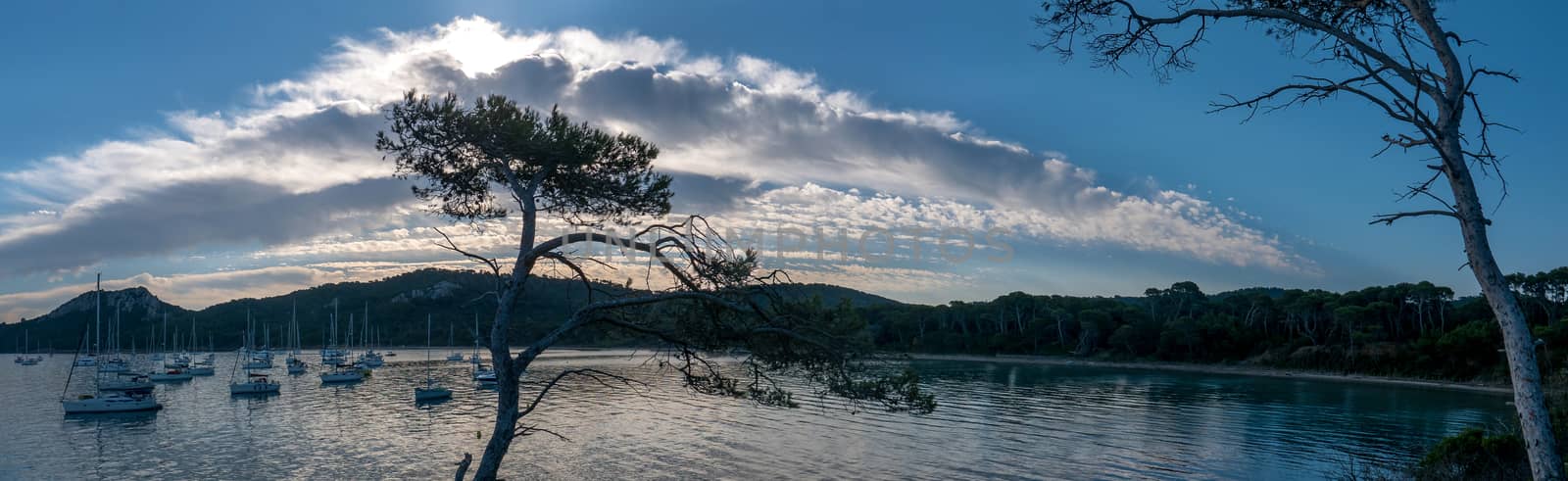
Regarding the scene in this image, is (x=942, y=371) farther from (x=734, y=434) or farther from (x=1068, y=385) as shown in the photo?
(x=734, y=434)

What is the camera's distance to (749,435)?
39.3 m

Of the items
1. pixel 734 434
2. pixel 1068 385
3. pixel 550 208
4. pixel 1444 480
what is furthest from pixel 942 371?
pixel 550 208

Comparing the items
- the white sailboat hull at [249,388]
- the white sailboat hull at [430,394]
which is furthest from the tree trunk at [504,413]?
the white sailboat hull at [249,388]

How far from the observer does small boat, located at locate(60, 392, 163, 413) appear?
4953 cm

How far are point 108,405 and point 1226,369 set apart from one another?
103938mm

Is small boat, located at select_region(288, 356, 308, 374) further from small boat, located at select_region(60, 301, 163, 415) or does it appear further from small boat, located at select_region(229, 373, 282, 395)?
small boat, located at select_region(60, 301, 163, 415)

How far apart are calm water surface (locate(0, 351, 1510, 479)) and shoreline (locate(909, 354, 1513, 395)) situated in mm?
6630

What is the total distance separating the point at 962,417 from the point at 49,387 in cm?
8407

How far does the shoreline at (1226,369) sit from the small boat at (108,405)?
181ft

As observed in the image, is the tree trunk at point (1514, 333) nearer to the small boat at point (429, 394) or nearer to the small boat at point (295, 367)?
the small boat at point (429, 394)

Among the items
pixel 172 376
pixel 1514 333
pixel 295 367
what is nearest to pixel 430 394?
pixel 172 376

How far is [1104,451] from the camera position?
117ft

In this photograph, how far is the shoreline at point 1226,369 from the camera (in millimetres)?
71938

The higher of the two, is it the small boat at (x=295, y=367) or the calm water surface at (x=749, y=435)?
the calm water surface at (x=749, y=435)
